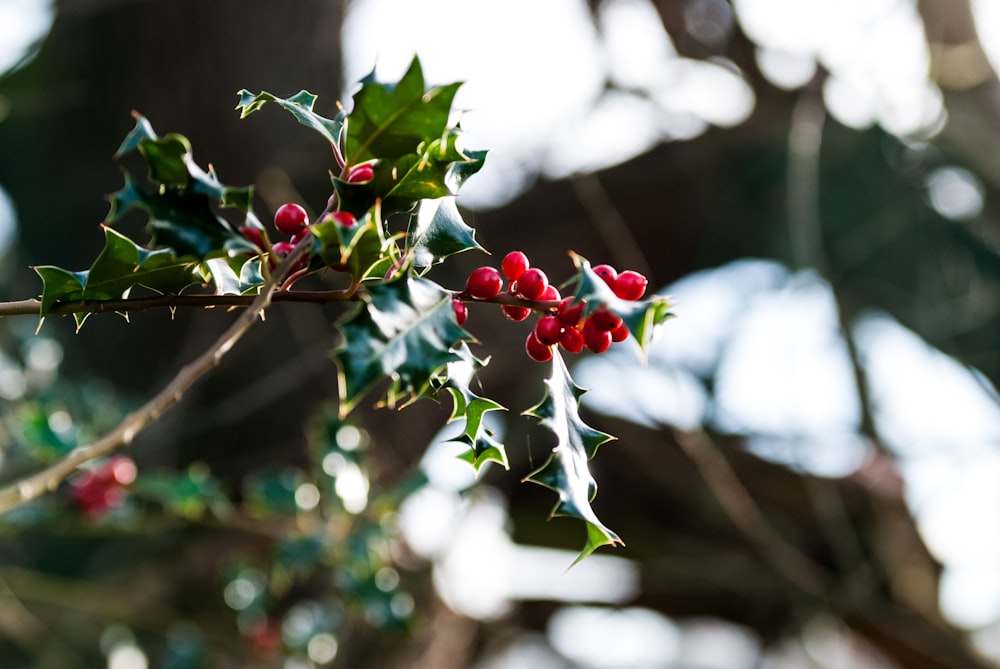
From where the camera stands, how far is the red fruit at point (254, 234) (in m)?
0.56

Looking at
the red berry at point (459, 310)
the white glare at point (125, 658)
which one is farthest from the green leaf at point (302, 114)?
the white glare at point (125, 658)

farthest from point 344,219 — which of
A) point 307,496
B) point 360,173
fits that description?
point 307,496

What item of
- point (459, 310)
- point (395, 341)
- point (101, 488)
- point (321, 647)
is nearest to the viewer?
point (395, 341)

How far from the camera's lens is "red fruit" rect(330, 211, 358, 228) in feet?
1.68

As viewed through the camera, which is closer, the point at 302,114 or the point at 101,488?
the point at 302,114

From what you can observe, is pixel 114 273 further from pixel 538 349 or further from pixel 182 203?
pixel 538 349

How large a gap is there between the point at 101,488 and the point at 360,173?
1.30 m

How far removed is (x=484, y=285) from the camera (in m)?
0.56

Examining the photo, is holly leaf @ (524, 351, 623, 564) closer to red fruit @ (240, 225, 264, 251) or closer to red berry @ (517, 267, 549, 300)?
red berry @ (517, 267, 549, 300)

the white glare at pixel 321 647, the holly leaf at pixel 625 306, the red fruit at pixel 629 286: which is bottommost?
the white glare at pixel 321 647

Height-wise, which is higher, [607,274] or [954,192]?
[607,274]

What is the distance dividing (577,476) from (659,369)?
5.51 ft

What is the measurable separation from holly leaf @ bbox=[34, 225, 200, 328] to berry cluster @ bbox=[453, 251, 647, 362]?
0.61 ft

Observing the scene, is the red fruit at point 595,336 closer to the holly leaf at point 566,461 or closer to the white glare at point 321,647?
the holly leaf at point 566,461
